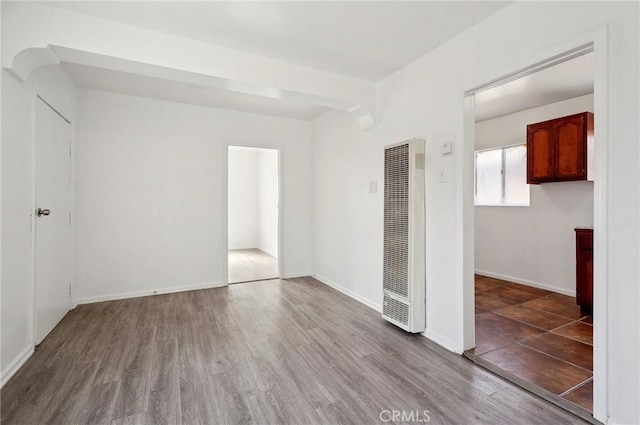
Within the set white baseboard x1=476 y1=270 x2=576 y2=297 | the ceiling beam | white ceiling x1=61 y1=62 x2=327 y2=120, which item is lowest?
white baseboard x1=476 y1=270 x2=576 y2=297

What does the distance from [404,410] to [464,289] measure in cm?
111

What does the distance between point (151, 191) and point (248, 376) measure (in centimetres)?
298

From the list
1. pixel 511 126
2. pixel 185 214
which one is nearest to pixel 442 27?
pixel 511 126

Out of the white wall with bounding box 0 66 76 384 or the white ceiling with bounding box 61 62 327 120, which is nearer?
the white wall with bounding box 0 66 76 384

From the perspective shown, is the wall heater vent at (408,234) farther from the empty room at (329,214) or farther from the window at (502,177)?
the window at (502,177)

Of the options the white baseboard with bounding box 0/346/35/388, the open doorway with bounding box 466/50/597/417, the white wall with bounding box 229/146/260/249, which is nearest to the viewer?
the white baseboard with bounding box 0/346/35/388

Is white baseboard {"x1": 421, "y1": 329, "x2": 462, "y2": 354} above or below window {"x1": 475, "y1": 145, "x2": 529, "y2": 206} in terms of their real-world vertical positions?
below

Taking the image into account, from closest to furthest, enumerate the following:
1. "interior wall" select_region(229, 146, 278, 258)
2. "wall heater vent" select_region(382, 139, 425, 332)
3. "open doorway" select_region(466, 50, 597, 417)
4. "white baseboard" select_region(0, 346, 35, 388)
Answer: "white baseboard" select_region(0, 346, 35, 388) < "open doorway" select_region(466, 50, 597, 417) < "wall heater vent" select_region(382, 139, 425, 332) < "interior wall" select_region(229, 146, 278, 258)

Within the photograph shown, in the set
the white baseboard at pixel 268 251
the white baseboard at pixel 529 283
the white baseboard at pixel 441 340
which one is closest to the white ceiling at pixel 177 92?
the white baseboard at pixel 441 340

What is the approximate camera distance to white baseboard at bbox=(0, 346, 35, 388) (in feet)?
6.63

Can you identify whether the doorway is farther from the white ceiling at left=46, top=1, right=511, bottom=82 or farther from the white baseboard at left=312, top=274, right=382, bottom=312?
the white baseboard at left=312, top=274, right=382, bottom=312

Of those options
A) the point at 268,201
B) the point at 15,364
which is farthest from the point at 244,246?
the point at 15,364

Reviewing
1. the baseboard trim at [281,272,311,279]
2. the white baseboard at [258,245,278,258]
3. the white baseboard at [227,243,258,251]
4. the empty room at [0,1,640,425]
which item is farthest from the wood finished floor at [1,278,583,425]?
the white baseboard at [227,243,258,251]

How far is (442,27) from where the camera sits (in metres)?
2.38
